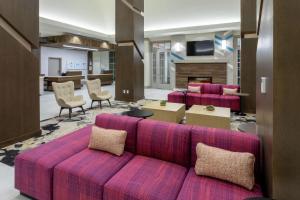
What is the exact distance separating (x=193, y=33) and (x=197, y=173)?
934 cm

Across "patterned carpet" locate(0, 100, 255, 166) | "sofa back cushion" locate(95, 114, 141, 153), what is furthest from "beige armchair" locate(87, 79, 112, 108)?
"sofa back cushion" locate(95, 114, 141, 153)

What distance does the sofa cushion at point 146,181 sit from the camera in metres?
1.56

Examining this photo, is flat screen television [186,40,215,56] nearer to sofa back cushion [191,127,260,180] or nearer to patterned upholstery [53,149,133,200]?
sofa back cushion [191,127,260,180]

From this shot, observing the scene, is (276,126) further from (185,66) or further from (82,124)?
(185,66)

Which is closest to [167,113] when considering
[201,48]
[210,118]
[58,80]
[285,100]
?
[210,118]

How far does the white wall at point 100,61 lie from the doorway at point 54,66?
9.98 feet

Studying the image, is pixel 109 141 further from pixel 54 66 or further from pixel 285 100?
pixel 54 66

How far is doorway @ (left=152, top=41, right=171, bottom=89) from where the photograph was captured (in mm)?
11930

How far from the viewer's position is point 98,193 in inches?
67.1

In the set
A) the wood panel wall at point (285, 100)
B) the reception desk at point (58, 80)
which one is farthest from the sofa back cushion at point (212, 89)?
the reception desk at point (58, 80)

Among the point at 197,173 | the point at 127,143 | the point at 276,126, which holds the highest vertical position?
the point at 276,126

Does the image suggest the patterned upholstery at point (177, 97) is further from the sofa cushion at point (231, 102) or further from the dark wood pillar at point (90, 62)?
the dark wood pillar at point (90, 62)

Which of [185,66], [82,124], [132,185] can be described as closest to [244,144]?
[132,185]

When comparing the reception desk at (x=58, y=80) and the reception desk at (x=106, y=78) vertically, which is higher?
the reception desk at (x=106, y=78)
